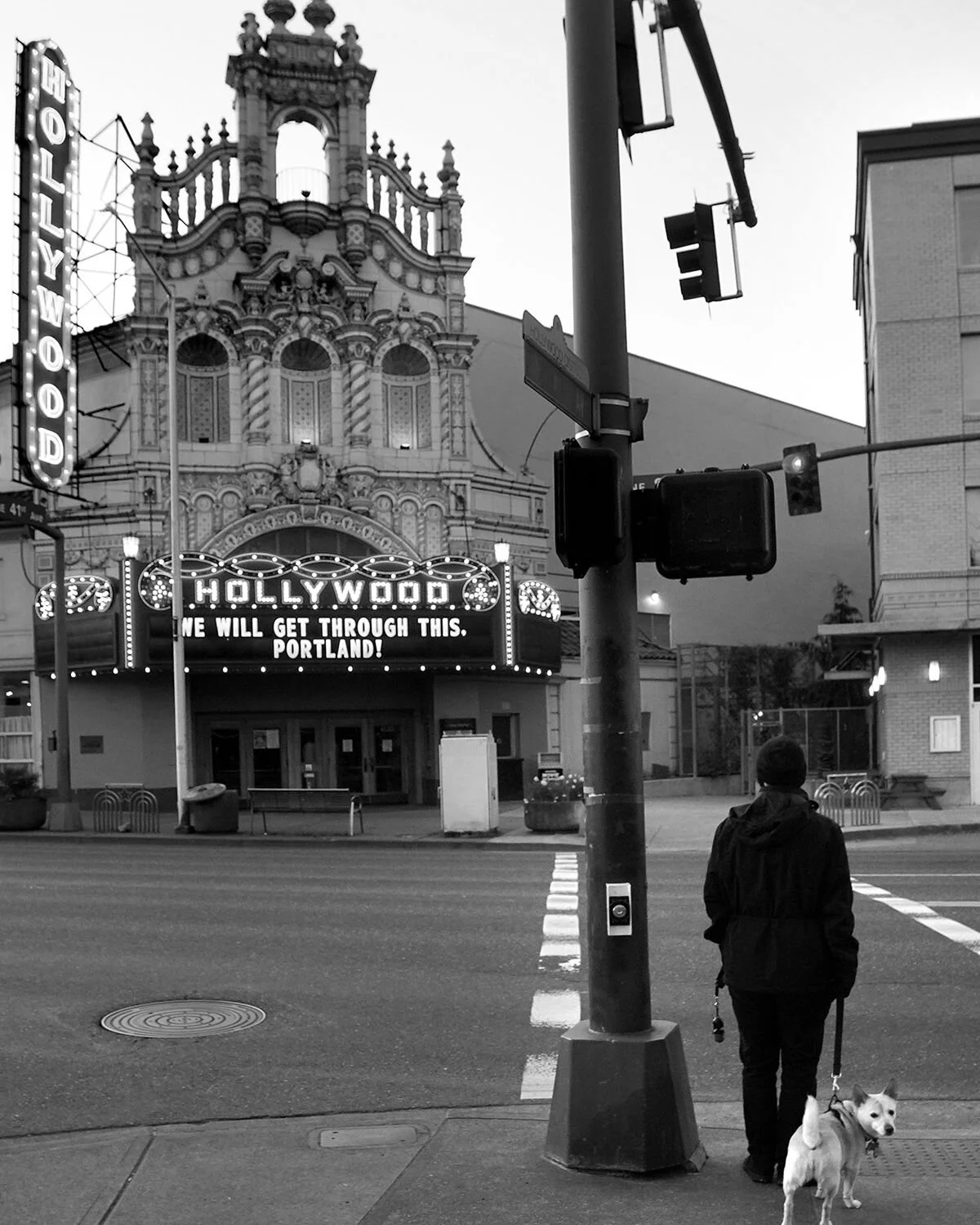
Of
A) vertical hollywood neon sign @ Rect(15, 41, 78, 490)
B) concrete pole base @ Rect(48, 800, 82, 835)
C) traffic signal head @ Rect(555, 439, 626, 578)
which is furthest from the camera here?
vertical hollywood neon sign @ Rect(15, 41, 78, 490)

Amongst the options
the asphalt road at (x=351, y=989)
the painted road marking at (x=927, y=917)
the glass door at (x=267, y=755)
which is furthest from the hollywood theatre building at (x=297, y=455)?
the painted road marking at (x=927, y=917)

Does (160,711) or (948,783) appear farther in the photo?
(160,711)

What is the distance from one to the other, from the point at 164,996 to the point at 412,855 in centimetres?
1256

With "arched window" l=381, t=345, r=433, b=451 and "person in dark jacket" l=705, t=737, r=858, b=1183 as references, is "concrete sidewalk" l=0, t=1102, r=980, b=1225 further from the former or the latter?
"arched window" l=381, t=345, r=433, b=451

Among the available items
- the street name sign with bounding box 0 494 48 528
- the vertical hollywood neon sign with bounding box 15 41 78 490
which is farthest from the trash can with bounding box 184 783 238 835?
the vertical hollywood neon sign with bounding box 15 41 78 490

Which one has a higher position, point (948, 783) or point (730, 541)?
point (730, 541)

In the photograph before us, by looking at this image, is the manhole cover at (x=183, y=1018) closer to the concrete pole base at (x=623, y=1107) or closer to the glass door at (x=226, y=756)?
the concrete pole base at (x=623, y=1107)

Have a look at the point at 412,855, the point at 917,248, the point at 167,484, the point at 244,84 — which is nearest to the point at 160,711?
the point at 167,484

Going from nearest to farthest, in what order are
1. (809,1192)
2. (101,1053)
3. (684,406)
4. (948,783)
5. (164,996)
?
(809,1192)
(101,1053)
(164,996)
(948,783)
(684,406)

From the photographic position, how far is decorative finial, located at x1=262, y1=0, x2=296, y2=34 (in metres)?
35.1

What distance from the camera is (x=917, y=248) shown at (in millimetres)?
32125

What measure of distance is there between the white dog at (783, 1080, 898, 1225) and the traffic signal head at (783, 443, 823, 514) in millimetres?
15437

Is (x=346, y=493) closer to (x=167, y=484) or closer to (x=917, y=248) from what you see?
(x=167, y=484)

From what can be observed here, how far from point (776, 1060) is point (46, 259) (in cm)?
2834
